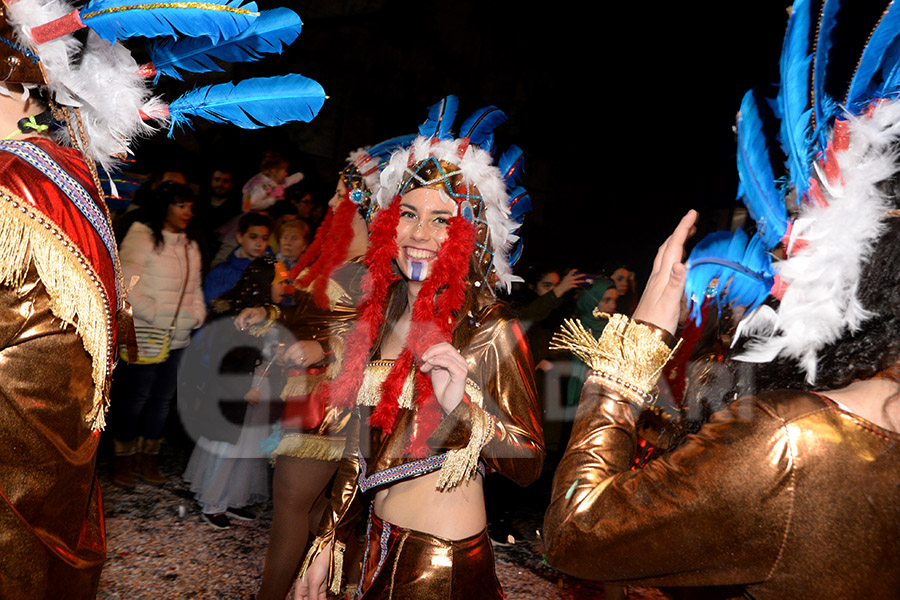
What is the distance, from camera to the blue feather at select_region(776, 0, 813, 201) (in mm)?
1368

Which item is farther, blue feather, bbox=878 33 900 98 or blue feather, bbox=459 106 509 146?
blue feather, bbox=459 106 509 146

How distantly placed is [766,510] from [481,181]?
1833 mm

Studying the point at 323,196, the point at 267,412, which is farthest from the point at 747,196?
the point at 323,196

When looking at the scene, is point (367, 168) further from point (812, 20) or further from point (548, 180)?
point (548, 180)

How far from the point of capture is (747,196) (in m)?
1.58

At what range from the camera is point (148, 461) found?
4898 mm

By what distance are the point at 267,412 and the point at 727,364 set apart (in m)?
3.63

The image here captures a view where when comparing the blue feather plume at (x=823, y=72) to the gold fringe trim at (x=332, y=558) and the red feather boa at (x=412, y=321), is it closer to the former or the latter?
the red feather boa at (x=412, y=321)

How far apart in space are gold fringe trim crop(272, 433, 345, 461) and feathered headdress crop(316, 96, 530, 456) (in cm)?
24

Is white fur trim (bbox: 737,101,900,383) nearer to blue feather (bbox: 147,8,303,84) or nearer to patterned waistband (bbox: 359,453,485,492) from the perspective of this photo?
patterned waistband (bbox: 359,453,485,492)

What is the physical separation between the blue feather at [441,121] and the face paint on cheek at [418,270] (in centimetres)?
61

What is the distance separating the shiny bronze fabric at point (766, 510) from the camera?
1.00m

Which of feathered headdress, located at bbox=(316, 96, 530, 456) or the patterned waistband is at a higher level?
feathered headdress, located at bbox=(316, 96, 530, 456)

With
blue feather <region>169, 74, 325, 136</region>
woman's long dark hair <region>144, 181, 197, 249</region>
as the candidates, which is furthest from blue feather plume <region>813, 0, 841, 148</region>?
woman's long dark hair <region>144, 181, 197, 249</region>
